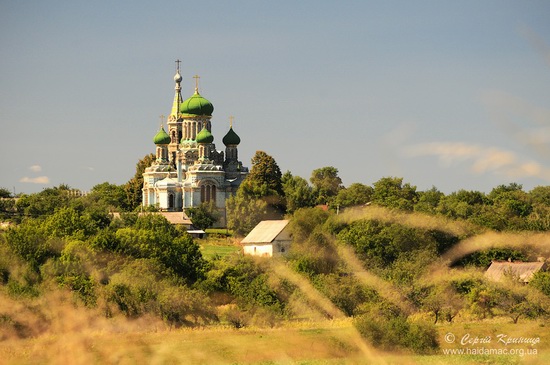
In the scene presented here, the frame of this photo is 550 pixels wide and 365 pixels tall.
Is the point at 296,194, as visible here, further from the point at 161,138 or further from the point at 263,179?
the point at 161,138

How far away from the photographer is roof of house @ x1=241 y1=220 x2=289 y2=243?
5450 cm

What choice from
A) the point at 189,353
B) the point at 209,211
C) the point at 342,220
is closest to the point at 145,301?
the point at 189,353

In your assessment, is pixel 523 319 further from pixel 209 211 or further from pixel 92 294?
pixel 209 211

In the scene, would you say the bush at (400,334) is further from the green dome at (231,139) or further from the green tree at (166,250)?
the green dome at (231,139)

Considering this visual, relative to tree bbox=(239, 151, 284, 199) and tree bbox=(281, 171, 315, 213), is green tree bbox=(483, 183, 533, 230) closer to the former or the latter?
tree bbox=(281, 171, 315, 213)

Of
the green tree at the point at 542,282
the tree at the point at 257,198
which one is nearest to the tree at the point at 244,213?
the tree at the point at 257,198

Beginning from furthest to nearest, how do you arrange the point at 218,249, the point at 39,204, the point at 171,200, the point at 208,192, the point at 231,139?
1. the point at 231,139
2. the point at 171,200
3. the point at 208,192
4. the point at 39,204
5. the point at 218,249

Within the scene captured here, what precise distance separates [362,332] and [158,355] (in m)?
6.14

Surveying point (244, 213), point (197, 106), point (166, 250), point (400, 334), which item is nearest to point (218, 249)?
point (244, 213)

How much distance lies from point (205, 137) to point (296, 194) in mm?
13244

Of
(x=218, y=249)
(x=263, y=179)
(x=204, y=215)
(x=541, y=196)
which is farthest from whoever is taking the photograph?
(x=541, y=196)

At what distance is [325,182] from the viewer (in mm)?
84750

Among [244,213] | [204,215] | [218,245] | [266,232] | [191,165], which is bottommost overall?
[218,245]

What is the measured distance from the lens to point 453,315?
125ft
